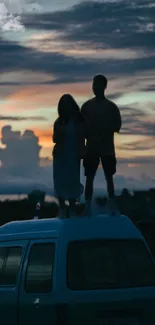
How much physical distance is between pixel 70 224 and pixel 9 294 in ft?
3.59

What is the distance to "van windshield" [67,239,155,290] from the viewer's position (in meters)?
10.8

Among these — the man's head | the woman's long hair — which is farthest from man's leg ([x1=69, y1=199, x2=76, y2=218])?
the man's head

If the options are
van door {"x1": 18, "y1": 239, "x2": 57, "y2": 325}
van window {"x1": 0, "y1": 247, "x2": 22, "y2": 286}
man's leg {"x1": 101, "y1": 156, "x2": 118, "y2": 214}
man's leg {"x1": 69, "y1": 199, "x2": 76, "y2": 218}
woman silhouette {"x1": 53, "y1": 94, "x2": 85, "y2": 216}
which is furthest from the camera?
man's leg {"x1": 101, "y1": 156, "x2": 118, "y2": 214}

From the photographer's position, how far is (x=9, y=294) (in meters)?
11.4

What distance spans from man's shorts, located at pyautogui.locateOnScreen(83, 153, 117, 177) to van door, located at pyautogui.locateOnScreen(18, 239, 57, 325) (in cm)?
Result: 151

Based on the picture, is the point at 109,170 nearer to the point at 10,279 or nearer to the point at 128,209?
the point at 10,279

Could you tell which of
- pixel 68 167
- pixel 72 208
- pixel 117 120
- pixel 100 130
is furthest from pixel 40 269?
pixel 117 120

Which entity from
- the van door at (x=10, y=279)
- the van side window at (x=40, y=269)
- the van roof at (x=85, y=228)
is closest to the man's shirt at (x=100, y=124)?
the van roof at (x=85, y=228)

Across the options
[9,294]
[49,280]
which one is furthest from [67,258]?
[9,294]

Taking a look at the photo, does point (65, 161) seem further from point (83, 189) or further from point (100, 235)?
point (100, 235)

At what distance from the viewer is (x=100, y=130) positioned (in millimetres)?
12312

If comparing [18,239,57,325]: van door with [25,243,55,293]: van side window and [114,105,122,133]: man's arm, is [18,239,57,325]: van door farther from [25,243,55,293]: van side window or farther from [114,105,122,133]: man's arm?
[114,105,122,133]: man's arm

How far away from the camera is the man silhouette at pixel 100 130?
1230cm

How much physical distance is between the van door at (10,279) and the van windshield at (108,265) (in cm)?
79
